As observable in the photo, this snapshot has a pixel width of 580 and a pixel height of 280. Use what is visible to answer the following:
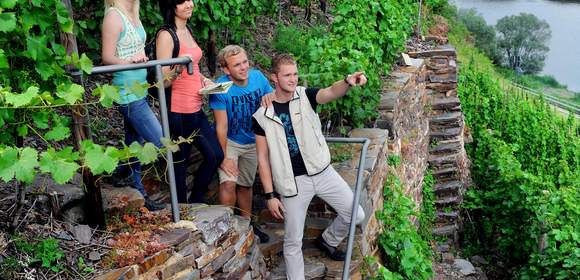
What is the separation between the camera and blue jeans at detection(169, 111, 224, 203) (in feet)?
13.5

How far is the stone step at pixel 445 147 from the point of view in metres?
9.90

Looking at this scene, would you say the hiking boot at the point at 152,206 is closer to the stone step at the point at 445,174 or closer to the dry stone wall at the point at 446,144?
the dry stone wall at the point at 446,144

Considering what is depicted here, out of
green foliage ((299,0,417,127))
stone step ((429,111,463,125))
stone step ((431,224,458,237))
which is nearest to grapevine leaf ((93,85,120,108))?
green foliage ((299,0,417,127))

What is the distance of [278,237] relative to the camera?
187 inches

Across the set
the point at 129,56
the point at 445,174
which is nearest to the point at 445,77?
the point at 445,174

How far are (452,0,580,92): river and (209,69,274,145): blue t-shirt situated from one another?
3492cm

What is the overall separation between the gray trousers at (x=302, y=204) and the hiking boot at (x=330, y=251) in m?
0.43

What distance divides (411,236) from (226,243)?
2.61 metres

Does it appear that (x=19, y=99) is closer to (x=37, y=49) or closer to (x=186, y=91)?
(x=37, y=49)

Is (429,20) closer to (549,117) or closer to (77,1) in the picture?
(549,117)

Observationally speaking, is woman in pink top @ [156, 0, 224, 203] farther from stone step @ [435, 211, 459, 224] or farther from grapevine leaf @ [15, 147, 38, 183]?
stone step @ [435, 211, 459, 224]

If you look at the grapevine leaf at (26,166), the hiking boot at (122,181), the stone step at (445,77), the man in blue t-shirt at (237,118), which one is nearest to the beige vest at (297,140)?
the man in blue t-shirt at (237,118)

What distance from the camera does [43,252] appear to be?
3.05 m

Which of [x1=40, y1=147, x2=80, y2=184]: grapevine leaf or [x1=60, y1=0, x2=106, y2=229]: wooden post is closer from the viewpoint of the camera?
[x1=40, y1=147, x2=80, y2=184]: grapevine leaf
